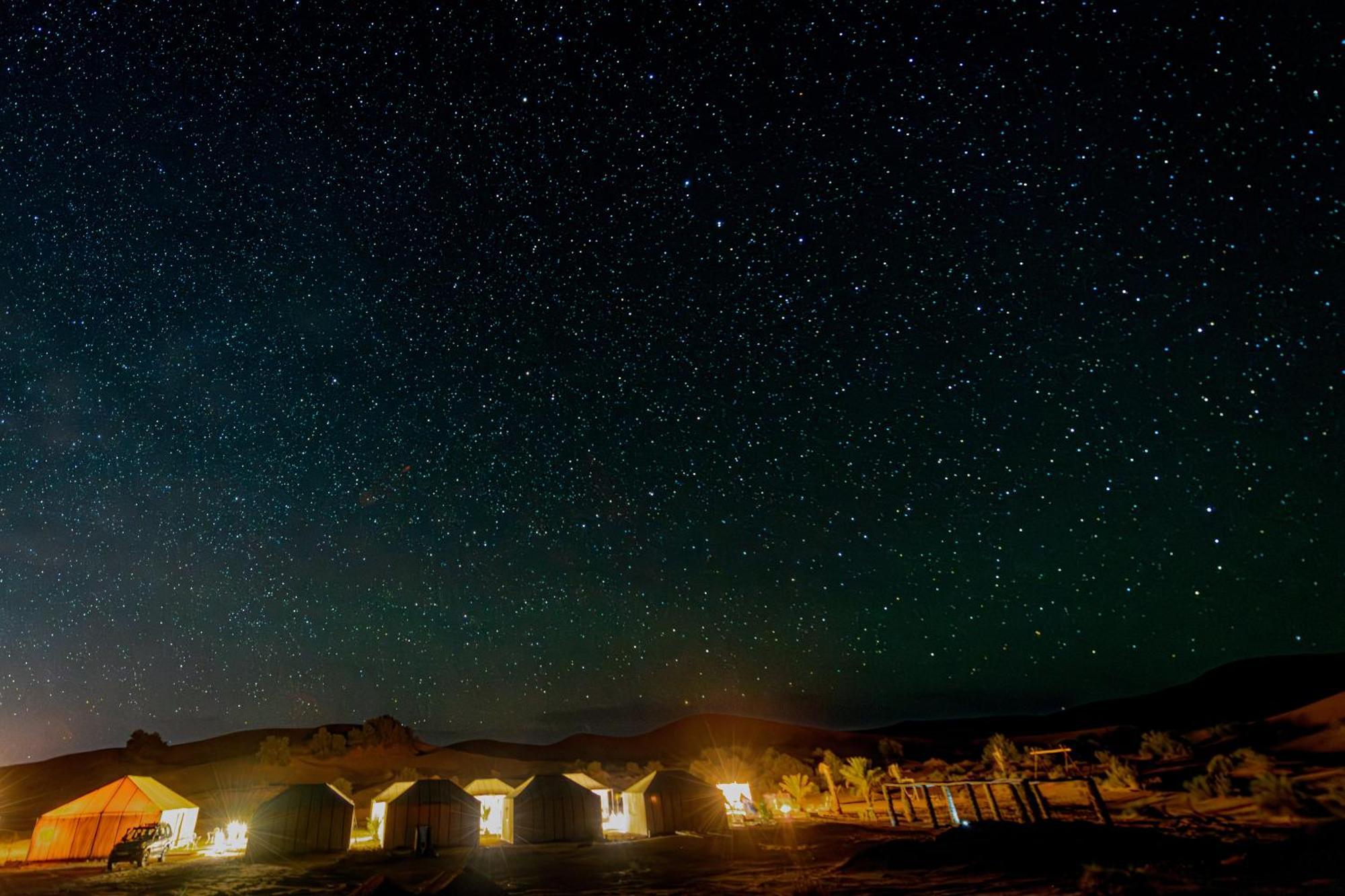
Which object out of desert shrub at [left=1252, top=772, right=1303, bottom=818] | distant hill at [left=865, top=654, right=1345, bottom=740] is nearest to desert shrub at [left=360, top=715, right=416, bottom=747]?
distant hill at [left=865, top=654, right=1345, bottom=740]

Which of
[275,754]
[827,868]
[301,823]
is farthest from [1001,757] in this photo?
[275,754]

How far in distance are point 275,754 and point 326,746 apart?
20.5ft

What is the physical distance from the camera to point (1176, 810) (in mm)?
22641

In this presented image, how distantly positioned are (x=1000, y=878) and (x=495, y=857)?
19546mm

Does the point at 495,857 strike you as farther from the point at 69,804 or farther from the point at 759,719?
the point at 759,719

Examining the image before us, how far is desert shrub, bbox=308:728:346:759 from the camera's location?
2948 inches

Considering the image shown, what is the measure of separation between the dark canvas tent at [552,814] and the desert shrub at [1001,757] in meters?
20.3

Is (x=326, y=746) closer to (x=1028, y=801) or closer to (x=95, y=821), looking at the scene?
(x=95, y=821)

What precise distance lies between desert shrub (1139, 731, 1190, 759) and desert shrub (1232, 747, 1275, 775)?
23.3 feet

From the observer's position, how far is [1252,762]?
26.4m

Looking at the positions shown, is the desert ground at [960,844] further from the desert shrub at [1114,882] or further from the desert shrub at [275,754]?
the desert shrub at [275,754]

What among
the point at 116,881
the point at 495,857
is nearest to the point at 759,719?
the point at 495,857

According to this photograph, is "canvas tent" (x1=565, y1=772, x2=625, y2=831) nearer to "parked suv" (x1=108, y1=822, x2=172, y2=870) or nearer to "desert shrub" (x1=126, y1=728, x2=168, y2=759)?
"parked suv" (x1=108, y1=822, x2=172, y2=870)

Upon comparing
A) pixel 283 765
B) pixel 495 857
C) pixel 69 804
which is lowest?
pixel 495 857
